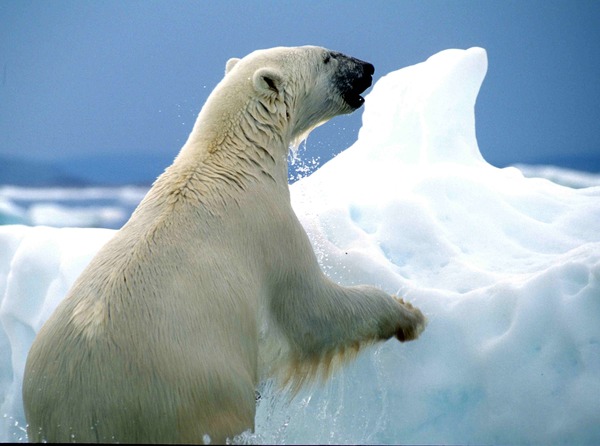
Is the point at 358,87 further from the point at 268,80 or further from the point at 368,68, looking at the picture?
the point at 268,80

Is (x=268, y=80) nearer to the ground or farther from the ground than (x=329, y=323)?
farther from the ground

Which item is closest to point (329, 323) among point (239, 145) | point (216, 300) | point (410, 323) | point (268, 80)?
point (410, 323)

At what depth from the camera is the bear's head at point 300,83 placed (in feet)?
9.16

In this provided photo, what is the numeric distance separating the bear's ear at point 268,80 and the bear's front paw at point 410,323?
96 cm

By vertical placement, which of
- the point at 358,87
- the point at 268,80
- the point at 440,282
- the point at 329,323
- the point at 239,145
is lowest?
→ the point at 329,323

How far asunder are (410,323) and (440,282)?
380mm

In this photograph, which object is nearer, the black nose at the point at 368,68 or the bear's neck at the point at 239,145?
the bear's neck at the point at 239,145

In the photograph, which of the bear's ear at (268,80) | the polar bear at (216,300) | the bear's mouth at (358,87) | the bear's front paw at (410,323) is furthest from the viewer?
the bear's mouth at (358,87)

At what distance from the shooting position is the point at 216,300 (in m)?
2.22

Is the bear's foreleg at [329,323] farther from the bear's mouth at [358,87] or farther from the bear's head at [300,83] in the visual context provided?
the bear's mouth at [358,87]

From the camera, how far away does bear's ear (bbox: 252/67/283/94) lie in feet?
8.95

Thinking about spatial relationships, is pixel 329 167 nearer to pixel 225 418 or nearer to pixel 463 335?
pixel 463 335

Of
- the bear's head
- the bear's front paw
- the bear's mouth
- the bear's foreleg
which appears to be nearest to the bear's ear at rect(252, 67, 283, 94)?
the bear's head

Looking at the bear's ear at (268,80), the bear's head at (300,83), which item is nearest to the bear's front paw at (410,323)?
the bear's head at (300,83)
